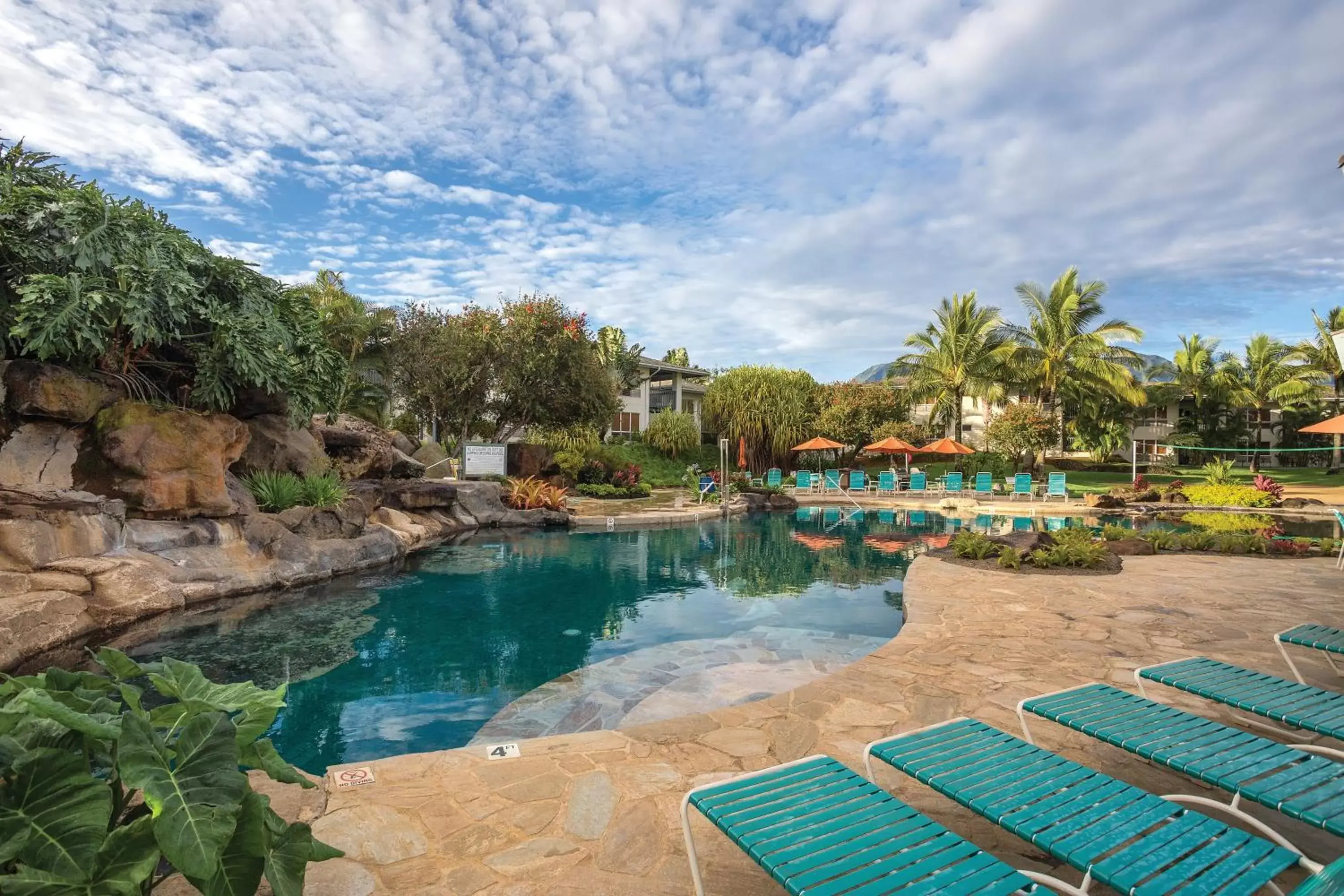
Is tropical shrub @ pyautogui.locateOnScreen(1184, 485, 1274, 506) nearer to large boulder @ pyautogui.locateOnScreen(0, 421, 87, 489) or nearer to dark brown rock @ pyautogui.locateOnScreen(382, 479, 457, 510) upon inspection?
dark brown rock @ pyautogui.locateOnScreen(382, 479, 457, 510)

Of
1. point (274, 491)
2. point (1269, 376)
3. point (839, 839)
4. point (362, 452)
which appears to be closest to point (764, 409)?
point (362, 452)

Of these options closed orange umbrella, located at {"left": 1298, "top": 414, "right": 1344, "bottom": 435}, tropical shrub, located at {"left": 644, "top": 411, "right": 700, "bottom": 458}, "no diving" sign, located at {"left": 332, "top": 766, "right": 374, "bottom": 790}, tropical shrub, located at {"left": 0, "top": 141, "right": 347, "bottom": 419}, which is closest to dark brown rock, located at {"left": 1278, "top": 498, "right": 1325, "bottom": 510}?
closed orange umbrella, located at {"left": 1298, "top": 414, "right": 1344, "bottom": 435}

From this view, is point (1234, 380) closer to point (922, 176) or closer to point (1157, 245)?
point (1157, 245)

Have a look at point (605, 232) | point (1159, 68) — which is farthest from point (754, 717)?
point (605, 232)

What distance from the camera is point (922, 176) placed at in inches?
637

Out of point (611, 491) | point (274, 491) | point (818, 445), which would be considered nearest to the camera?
point (274, 491)

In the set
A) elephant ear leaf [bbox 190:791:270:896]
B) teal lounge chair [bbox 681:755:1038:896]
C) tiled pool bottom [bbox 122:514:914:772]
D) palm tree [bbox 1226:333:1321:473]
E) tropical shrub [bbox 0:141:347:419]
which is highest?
palm tree [bbox 1226:333:1321:473]

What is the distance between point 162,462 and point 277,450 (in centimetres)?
299

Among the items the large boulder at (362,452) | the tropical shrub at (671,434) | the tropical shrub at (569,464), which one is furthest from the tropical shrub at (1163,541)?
the tropical shrub at (671,434)

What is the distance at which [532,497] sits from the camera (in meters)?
16.4

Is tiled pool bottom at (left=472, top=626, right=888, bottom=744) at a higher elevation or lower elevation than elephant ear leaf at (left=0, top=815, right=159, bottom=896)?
lower

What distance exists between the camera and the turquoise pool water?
196 inches

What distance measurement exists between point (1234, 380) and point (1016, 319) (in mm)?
13358

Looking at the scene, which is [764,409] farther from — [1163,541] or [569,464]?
[1163,541]
